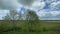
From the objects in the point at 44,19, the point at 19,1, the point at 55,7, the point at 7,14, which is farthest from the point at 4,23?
the point at 55,7

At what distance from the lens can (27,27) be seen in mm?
3387

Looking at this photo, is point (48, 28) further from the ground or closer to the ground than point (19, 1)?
closer to the ground

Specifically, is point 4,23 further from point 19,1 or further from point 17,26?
point 19,1

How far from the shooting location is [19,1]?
3.46 m

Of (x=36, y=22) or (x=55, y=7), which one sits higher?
(x=55, y=7)

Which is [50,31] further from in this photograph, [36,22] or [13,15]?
[13,15]

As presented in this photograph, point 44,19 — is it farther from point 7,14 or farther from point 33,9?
point 7,14

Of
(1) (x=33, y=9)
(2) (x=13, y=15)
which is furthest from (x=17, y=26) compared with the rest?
(1) (x=33, y=9)

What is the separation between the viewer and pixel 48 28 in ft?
11.0

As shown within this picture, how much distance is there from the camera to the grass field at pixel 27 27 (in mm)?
3340

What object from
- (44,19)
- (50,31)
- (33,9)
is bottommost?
(50,31)

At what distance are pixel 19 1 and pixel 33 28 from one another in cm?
64

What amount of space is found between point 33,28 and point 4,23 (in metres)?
0.61

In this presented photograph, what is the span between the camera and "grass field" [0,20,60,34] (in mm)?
3340
